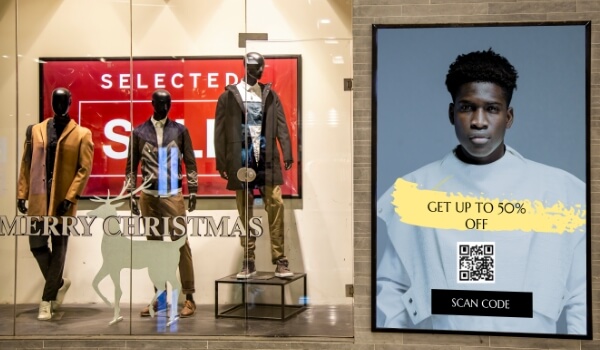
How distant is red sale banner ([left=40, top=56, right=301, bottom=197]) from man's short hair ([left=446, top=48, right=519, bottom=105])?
1.06 meters

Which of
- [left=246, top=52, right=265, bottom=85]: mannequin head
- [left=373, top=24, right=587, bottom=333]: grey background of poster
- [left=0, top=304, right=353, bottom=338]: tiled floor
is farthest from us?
[left=246, top=52, right=265, bottom=85]: mannequin head

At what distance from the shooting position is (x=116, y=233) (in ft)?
15.7

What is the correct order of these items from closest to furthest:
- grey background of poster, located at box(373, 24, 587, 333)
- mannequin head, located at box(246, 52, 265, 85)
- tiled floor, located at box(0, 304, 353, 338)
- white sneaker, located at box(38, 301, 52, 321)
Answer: grey background of poster, located at box(373, 24, 587, 333) < tiled floor, located at box(0, 304, 353, 338) < mannequin head, located at box(246, 52, 265, 85) < white sneaker, located at box(38, 301, 52, 321)

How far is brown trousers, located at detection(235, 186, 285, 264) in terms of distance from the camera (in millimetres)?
4688

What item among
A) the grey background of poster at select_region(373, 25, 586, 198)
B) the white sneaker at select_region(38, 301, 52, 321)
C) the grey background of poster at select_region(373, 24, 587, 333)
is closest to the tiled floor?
the white sneaker at select_region(38, 301, 52, 321)

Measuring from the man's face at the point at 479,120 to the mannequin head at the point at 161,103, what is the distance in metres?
1.89

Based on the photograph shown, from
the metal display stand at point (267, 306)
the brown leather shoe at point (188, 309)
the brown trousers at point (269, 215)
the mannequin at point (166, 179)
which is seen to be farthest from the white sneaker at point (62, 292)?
the brown trousers at point (269, 215)

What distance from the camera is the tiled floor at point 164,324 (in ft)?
15.1

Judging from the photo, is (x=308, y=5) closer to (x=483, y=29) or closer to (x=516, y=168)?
(x=483, y=29)

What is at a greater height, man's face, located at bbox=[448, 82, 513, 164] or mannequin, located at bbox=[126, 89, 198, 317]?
man's face, located at bbox=[448, 82, 513, 164]

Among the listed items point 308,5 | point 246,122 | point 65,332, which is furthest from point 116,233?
point 308,5

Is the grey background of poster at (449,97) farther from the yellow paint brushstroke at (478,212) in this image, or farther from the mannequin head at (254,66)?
the mannequin head at (254,66)

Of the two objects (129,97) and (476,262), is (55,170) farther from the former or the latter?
(476,262)

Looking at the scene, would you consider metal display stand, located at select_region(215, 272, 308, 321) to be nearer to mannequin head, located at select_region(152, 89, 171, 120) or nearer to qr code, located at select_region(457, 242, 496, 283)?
qr code, located at select_region(457, 242, 496, 283)
